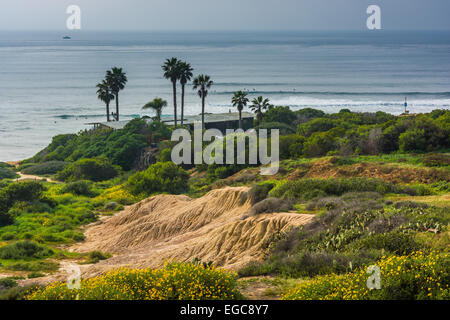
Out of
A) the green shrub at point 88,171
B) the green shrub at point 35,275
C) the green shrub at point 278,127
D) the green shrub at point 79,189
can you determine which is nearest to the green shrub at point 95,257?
the green shrub at point 35,275

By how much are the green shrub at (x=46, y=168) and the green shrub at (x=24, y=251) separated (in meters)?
30.3

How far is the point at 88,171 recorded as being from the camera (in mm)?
48469

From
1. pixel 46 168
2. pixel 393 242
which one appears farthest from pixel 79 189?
pixel 393 242

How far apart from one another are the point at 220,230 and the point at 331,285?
941cm

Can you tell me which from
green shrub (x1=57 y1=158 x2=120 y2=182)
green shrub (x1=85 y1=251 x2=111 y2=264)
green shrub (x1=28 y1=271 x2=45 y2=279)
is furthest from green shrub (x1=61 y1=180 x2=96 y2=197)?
green shrub (x1=28 y1=271 x2=45 y2=279)

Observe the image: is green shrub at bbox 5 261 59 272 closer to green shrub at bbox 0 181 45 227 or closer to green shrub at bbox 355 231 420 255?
green shrub at bbox 0 181 45 227

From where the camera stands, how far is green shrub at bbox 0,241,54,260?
76.1 feet

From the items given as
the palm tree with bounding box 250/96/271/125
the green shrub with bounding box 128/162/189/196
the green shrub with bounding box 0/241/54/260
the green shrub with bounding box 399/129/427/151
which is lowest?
the green shrub with bounding box 0/241/54/260

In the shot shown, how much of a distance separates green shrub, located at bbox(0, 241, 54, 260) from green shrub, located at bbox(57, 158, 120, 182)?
937 inches

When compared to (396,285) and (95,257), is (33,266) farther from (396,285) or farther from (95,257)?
(396,285)

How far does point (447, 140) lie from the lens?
37062 millimetres
